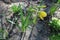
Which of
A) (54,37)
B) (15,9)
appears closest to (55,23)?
(54,37)

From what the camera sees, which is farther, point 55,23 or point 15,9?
point 15,9

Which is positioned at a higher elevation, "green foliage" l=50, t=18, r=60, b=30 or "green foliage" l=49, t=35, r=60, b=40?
"green foliage" l=50, t=18, r=60, b=30

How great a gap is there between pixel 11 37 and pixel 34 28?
49 cm

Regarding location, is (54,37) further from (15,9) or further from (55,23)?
(15,9)

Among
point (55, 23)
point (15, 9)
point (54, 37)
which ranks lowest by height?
point (54, 37)

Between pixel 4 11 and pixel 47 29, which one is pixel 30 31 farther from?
pixel 4 11

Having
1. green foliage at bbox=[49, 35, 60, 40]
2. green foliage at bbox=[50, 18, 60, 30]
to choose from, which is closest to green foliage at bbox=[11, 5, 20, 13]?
green foliage at bbox=[50, 18, 60, 30]

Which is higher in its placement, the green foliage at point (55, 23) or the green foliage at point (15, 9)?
the green foliage at point (15, 9)

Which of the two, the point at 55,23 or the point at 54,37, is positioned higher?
the point at 55,23

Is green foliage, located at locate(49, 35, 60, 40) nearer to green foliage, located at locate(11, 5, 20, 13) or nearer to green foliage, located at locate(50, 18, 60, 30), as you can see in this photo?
green foliage, located at locate(50, 18, 60, 30)

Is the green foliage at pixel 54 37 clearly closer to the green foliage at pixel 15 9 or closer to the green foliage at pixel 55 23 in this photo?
the green foliage at pixel 55 23

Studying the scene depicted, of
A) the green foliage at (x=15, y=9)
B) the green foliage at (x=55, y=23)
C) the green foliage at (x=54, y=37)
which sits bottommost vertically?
the green foliage at (x=54, y=37)

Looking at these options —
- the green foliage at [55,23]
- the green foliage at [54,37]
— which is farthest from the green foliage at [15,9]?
the green foliage at [54,37]

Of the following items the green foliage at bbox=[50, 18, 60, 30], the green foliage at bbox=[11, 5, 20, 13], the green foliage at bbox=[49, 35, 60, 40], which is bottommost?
the green foliage at bbox=[49, 35, 60, 40]
